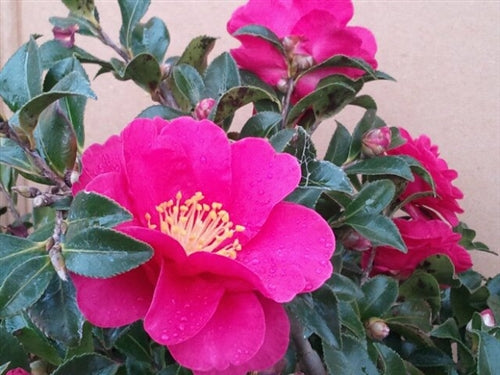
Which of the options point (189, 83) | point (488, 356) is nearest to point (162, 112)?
point (189, 83)

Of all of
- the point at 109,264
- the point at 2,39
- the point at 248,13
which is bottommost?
the point at 2,39

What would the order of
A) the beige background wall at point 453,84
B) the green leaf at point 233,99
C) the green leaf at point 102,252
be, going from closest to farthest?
1. the green leaf at point 102,252
2. the green leaf at point 233,99
3. the beige background wall at point 453,84

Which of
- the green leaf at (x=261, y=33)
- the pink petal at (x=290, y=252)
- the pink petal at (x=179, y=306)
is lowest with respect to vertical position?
the pink petal at (x=179, y=306)

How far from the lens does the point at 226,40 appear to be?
1442 mm

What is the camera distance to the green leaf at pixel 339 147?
91 cm

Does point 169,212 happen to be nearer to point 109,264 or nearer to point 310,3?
point 109,264

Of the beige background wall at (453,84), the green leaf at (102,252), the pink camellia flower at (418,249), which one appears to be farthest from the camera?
the beige background wall at (453,84)

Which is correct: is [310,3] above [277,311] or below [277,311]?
above

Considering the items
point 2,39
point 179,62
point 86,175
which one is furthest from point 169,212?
point 2,39

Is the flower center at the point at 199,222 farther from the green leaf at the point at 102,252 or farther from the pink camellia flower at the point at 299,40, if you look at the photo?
the pink camellia flower at the point at 299,40

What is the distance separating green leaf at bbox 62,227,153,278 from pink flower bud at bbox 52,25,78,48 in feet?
1.62

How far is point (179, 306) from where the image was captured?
Result: 0.51 meters

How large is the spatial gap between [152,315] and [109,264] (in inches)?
Result: 2.1

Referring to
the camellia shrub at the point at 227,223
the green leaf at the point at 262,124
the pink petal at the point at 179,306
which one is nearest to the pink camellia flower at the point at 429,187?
the camellia shrub at the point at 227,223
